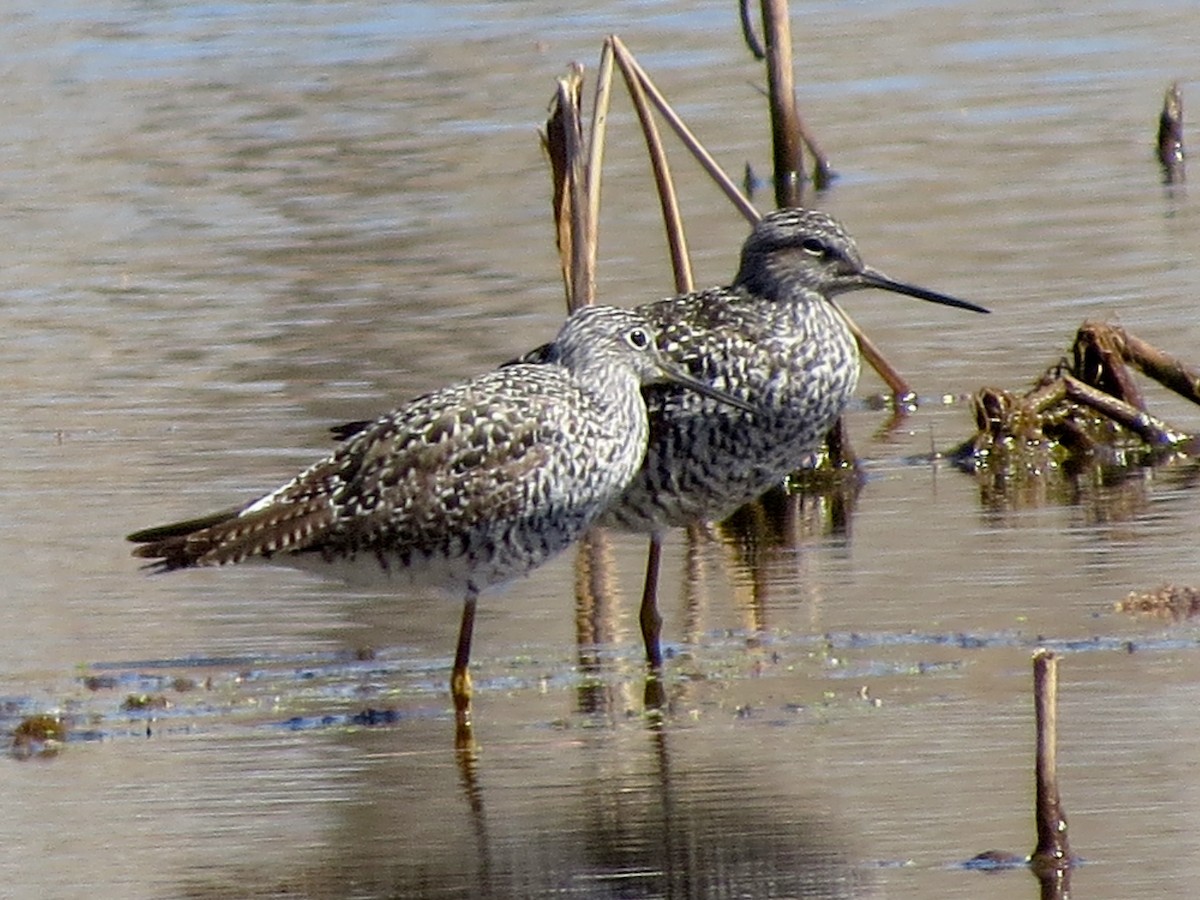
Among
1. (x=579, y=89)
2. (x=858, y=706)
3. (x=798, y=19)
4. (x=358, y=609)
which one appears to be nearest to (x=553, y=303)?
(x=579, y=89)

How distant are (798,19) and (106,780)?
736 inches

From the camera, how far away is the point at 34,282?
53.7ft

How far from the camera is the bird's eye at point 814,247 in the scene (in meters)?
9.48

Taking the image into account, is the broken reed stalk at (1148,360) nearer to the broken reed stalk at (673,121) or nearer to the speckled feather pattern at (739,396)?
the broken reed stalk at (673,121)

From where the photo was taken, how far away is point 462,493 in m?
8.34

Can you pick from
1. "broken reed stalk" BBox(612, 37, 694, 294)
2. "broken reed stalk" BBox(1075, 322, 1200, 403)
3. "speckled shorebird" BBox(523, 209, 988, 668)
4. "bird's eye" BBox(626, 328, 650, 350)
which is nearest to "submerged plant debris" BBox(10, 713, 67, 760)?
"speckled shorebird" BBox(523, 209, 988, 668)

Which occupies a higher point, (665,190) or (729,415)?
(665,190)

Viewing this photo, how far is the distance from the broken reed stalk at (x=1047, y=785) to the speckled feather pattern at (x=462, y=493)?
227 cm

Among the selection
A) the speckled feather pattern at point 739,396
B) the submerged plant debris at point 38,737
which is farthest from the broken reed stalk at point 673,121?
the submerged plant debris at point 38,737

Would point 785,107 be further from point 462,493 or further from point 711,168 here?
point 462,493

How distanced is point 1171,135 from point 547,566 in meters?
8.41

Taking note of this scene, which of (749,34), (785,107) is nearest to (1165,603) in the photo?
(749,34)

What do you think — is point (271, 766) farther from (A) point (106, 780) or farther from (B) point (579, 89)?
(B) point (579, 89)

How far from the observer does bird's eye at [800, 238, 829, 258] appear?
9.48m
